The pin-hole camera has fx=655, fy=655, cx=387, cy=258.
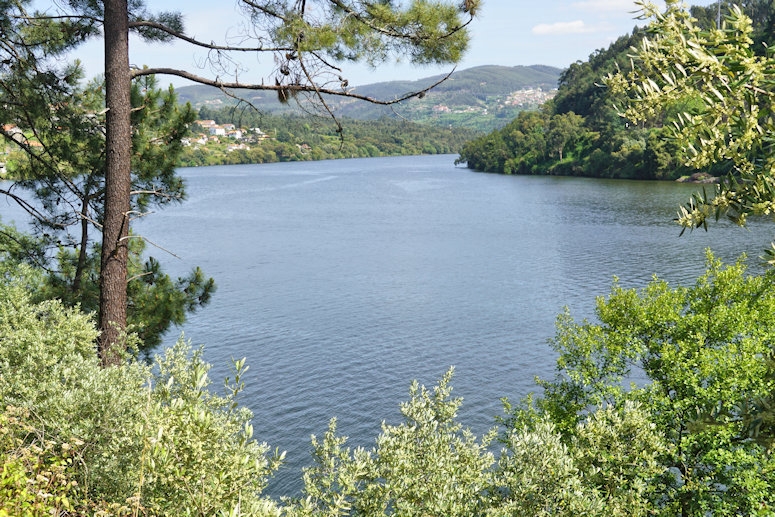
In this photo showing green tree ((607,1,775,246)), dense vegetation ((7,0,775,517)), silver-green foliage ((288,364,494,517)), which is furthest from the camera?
silver-green foliage ((288,364,494,517))

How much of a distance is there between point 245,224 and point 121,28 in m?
51.3

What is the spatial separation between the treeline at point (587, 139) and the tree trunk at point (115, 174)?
77.7m

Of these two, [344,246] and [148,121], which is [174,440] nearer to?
[148,121]

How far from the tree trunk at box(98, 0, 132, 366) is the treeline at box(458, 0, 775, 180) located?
77686 mm

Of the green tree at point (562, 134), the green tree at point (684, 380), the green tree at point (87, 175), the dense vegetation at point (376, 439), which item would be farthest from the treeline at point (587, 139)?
Answer: the green tree at point (87, 175)

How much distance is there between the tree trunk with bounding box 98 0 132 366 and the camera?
922 cm

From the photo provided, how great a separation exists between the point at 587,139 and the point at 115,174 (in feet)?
373

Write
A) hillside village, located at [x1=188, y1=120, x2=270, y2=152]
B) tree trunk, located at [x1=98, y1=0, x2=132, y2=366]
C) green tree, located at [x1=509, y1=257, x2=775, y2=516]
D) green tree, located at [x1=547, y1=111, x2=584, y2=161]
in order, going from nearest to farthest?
1. tree trunk, located at [x1=98, y1=0, x2=132, y2=366]
2. green tree, located at [x1=509, y1=257, x2=775, y2=516]
3. green tree, located at [x1=547, y1=111, x2=584, y2=161]
4. hillside village, located at [x1=188, y1=120, x2=270, y2=152]

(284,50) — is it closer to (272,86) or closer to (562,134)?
(272,86)

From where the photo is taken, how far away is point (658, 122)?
110m

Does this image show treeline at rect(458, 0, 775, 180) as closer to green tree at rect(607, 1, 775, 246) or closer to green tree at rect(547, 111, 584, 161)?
green tree at rect(547, 111, 584, 161)

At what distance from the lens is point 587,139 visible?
11438 cm

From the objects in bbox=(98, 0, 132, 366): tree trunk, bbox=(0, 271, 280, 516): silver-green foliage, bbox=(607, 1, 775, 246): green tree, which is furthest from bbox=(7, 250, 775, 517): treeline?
bbox=(607, 1, 775, 246): green tree

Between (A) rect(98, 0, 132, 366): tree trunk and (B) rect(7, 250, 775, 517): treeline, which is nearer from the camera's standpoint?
(B) rect(7, 250, 775, 517): treeline
